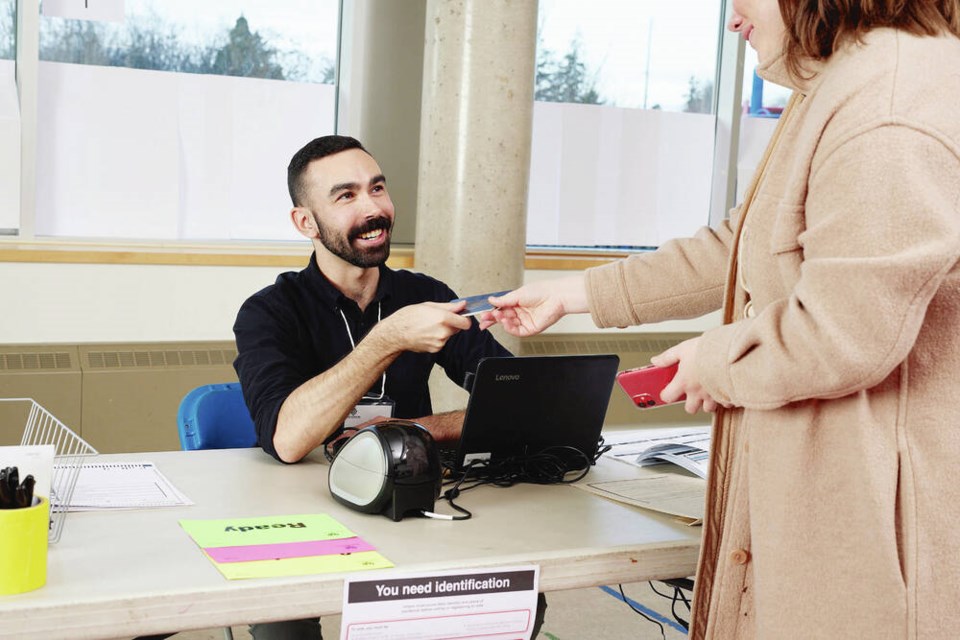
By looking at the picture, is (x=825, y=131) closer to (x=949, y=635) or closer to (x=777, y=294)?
(x=777, y=294)

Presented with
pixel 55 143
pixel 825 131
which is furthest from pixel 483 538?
pixel 55 143

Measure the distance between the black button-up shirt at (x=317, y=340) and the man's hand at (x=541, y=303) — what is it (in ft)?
1.64

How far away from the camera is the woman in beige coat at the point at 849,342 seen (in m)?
1.14

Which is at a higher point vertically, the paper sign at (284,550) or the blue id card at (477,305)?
the blue id card at (477,305)

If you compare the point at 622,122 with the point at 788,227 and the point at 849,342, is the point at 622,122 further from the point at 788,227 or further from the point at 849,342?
the point at 849,342

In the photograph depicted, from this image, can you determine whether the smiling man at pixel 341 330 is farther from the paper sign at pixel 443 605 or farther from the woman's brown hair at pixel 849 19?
the woman's brown hair at pixel 849 19

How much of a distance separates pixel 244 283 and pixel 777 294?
3.23 meters

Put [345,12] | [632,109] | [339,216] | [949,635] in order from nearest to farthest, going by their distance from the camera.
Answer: [949,635]
[339,216]
[345,12]
[632,109]

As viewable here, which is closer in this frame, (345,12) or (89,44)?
(89,44)

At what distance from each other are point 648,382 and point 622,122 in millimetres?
4001

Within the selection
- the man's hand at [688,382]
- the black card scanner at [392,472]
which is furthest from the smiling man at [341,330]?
the man's hand at [688,382]

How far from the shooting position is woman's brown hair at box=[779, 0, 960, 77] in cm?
121

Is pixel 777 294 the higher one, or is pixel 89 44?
pixel 89 44

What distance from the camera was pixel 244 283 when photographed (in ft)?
14.0
